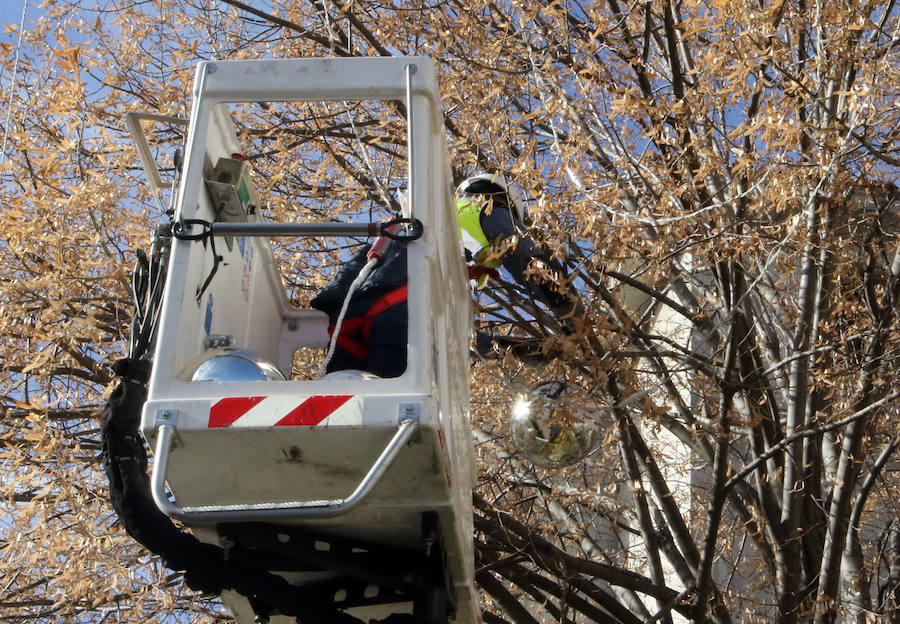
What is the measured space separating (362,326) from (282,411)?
1.17 meters

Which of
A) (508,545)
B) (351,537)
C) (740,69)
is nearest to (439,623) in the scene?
(351,537)

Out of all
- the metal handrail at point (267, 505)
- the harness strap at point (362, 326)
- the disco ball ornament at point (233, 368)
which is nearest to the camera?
the metal handrail at point (267, 505)

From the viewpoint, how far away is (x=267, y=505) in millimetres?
3635

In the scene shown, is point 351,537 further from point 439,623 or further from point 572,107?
point 572,107

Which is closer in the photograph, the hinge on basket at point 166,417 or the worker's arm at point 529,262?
the hinge on basket at point 166,417

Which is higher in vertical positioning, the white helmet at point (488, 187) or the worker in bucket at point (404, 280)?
the white helmet at point (488, 187)

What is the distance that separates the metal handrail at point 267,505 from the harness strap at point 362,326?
1.02 metres

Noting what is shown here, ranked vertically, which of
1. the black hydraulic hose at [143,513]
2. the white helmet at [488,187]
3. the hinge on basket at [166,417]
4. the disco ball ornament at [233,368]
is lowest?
the black hydraulic hose at [143,513]

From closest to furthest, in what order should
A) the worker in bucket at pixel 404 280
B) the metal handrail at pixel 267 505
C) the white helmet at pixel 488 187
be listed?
the metal handrail at pixel 267 505 → the worker in bucket at pixel 404 280 → the white helmet at pixel 488 187

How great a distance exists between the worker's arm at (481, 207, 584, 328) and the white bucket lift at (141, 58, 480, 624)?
3.96ft

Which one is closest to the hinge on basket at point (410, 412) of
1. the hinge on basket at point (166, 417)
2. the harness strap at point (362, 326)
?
the hinge on basket at point (166, 417)

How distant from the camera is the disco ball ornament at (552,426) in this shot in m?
5.82

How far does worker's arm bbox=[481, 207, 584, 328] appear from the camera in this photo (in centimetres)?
595

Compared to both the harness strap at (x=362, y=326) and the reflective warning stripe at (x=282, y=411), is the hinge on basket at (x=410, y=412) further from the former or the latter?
the harness strap at (x=362, y=326)
